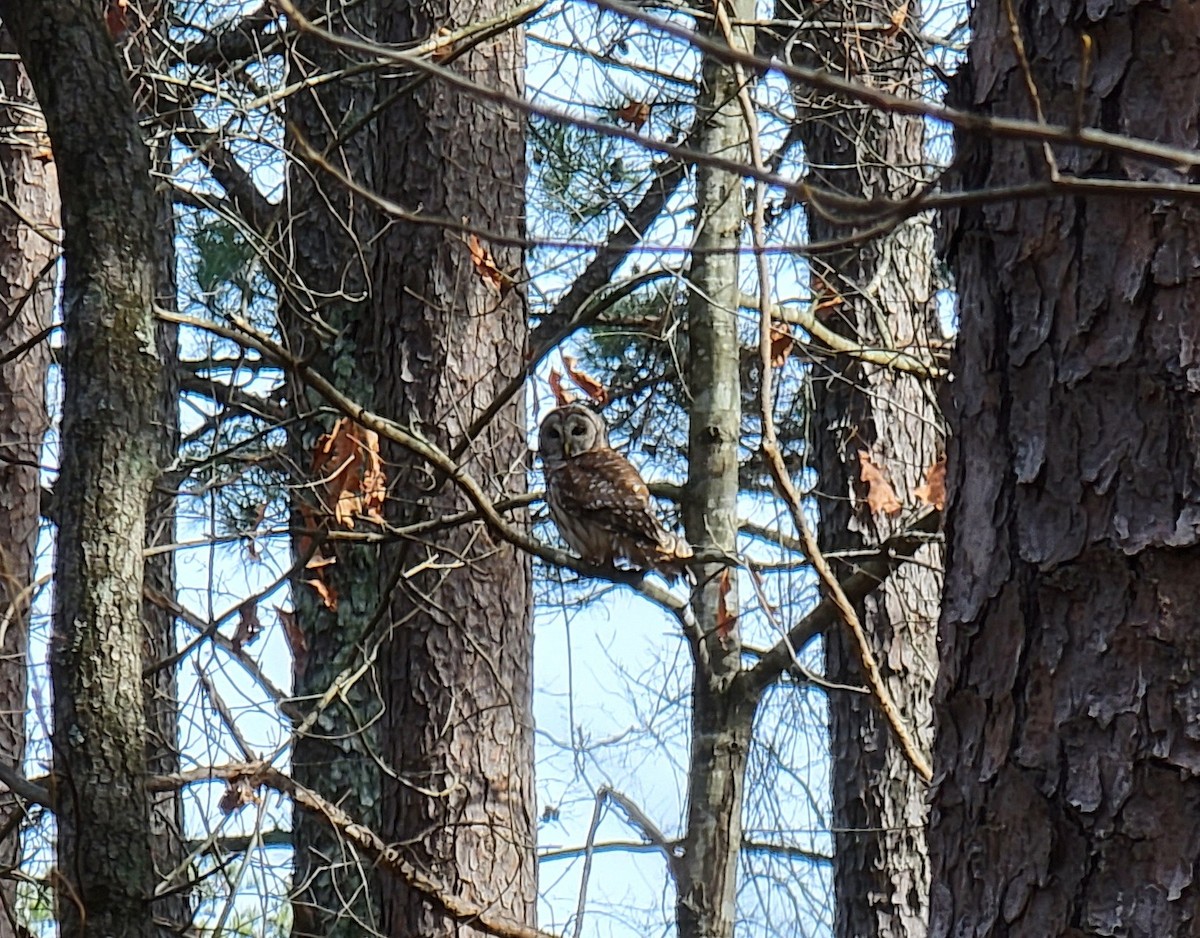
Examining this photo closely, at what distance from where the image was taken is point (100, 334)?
10.7ft

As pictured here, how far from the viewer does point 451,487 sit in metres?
6.07

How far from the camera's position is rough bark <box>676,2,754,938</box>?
4.50 meters

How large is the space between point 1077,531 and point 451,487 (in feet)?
13.0

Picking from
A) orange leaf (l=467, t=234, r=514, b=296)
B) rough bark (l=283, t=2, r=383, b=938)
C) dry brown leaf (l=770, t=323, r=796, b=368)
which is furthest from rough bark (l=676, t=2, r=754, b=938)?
rough bark (l=283, t=2, r=383, b=938)

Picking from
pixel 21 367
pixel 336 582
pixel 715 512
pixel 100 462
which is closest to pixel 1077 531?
pixel 100 462

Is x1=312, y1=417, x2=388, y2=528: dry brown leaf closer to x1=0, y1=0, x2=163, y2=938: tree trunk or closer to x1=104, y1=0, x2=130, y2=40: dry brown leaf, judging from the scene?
x1=0, y1=0, x2=163, y2=938: tree trunk

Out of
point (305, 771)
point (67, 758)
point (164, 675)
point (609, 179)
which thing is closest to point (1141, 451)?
point (67, 758)

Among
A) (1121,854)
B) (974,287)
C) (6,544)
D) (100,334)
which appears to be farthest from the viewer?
(6,544)

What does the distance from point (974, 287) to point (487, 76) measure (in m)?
4.21

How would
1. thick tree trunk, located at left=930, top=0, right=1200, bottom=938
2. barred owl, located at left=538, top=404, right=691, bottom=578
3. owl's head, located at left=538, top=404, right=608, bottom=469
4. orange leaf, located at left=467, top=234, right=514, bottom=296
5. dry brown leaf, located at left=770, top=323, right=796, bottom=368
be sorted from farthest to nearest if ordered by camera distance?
owl's head, located at left=538, top=404, right=608, bottom=469, barred owl, located at left=538, top=404, right=691, bottom=578, orange leaf, located at left=467, top=234, right=514, bottom=296, dry brown leaf, located at left=770, top=323, right=796, bottom=368, thick tree trunk, located at left=930, top=0, right=1200, bottom=938

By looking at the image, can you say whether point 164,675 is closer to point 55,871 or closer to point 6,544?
point 6,544

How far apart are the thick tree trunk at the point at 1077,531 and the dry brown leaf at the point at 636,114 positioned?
267 centimetres

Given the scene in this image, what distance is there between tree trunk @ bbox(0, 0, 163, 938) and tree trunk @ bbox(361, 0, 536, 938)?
8.32 feet

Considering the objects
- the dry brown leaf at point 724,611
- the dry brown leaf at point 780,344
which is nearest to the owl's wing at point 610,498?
the dry brown leaf at point 724,611
